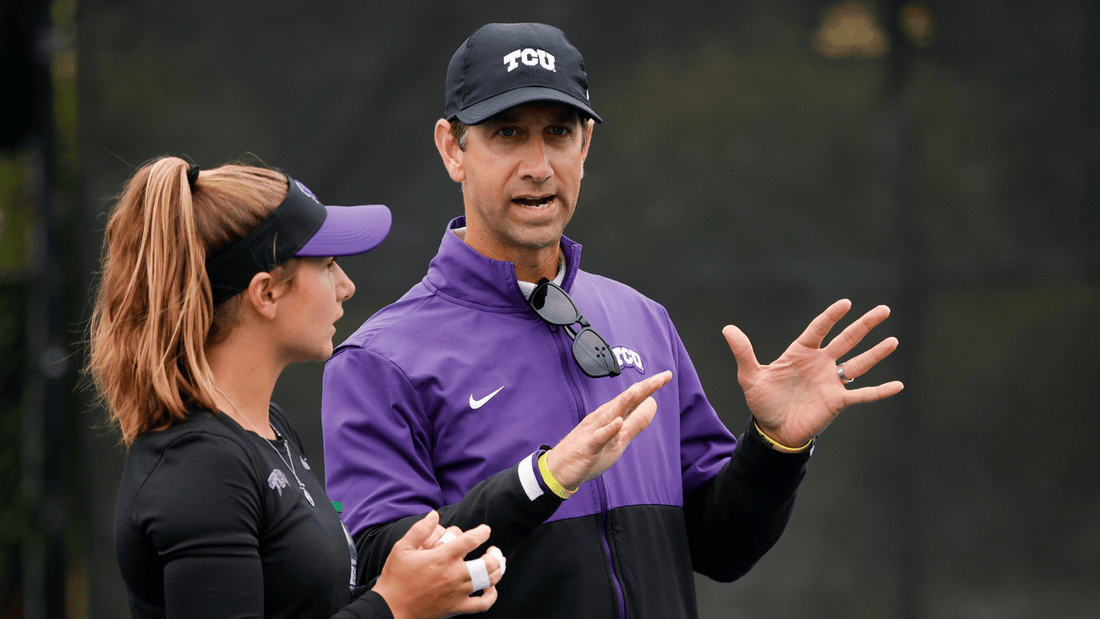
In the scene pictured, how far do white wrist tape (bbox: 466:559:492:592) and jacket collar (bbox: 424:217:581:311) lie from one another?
543 millimetres

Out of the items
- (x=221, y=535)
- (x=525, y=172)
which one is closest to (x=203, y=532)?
(x=221, y=535)

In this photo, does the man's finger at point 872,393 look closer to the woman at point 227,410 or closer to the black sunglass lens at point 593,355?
the black sunglass lens at point 593,355

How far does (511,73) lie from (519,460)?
2.16 feet

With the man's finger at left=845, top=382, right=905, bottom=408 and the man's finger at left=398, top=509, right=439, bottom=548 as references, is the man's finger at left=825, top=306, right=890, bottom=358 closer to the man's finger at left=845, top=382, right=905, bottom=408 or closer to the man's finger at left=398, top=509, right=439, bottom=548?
the man's finger at left=845, top=382, right=905, bottom=408

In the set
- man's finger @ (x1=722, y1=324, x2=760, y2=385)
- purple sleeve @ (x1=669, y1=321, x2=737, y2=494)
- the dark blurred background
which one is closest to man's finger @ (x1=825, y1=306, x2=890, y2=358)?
man's finger @ (x1=722, y1=324, x2=760, y2=385)

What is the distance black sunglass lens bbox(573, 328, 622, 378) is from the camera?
1629mm

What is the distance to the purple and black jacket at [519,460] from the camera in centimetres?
149

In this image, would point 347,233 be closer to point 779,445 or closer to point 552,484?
point 552,484

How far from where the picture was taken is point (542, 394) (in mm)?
1613

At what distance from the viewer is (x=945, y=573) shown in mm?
3131

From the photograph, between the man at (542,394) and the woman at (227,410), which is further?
the man at (542,394)

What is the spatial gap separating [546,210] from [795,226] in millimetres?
1711

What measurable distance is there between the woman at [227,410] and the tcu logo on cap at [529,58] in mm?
465

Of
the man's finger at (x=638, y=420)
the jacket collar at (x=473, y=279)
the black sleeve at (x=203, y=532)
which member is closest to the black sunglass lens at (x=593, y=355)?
the jacket collar at (x=473, y=279)
